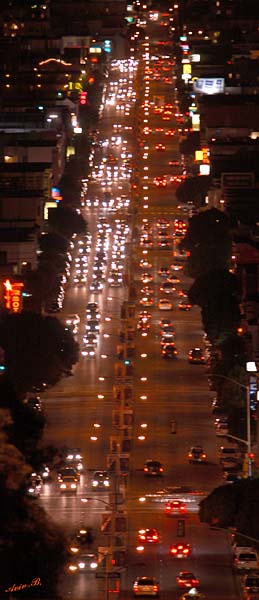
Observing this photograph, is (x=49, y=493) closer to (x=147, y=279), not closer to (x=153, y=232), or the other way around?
(x=147, y=279)

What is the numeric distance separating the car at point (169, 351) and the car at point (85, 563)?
141 ft

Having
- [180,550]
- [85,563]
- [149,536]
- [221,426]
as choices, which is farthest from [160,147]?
[85,563]

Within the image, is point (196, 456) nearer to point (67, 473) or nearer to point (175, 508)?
point (67, 473)

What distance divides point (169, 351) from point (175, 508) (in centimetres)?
3252

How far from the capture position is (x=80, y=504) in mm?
86250

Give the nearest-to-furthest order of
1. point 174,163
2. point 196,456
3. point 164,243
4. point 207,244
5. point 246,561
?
point 246,561 < point 196,456 < point 207,244 < point 164,243 < point 174,163

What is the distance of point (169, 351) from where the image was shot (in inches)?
4648

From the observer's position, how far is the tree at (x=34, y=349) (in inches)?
4215

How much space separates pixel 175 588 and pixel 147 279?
65797mm

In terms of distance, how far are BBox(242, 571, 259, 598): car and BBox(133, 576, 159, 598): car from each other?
2270mm

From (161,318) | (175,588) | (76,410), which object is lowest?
(175,588)

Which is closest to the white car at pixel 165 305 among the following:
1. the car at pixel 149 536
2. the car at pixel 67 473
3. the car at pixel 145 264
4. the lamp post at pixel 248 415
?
the car at pixel 145 264

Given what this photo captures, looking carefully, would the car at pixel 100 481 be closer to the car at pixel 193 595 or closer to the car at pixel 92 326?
the car at pixel 193 595

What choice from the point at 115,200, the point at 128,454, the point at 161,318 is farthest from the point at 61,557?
the point at 115,200
